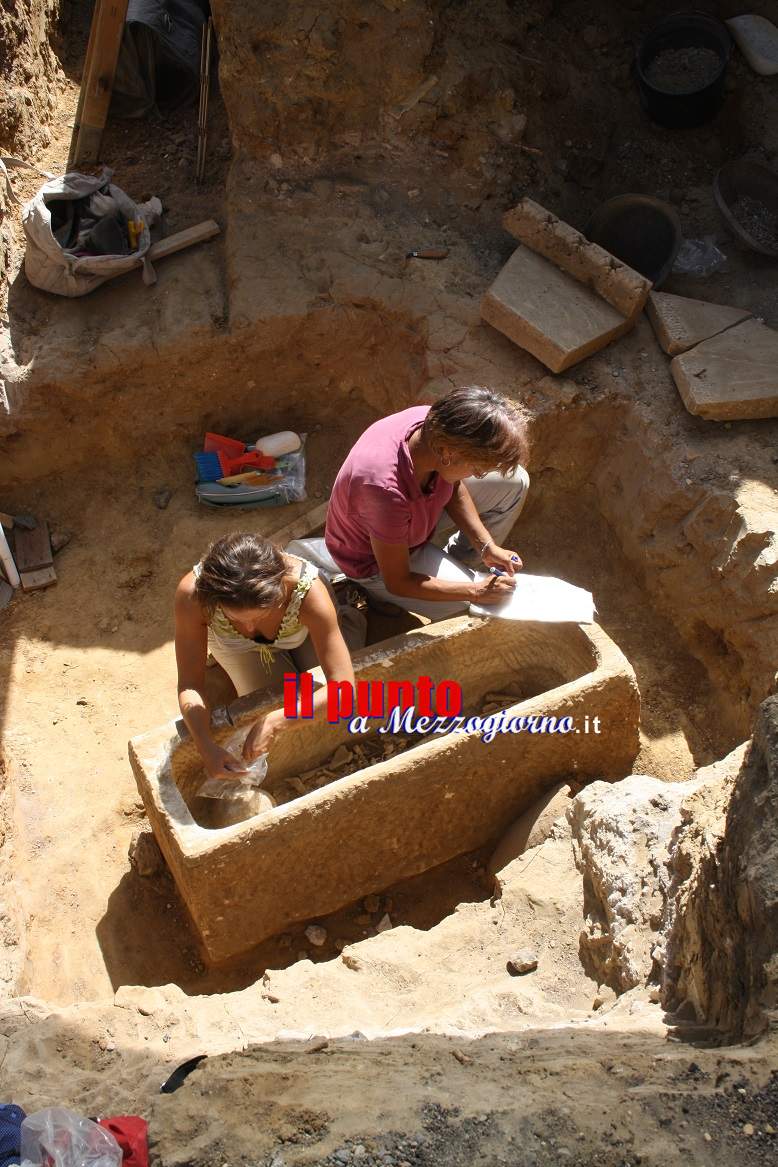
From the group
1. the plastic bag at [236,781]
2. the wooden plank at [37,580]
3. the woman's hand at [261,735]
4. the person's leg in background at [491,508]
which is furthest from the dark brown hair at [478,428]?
the wooden plank at [37,580]

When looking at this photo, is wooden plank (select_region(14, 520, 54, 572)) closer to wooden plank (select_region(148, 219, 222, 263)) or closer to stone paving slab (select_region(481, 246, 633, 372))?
wooden plank (select_region(148, 219, 222, 263))

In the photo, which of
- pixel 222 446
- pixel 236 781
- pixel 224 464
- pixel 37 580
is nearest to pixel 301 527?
pixel 224 464

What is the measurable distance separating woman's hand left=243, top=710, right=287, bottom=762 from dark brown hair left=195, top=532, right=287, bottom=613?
485 mm

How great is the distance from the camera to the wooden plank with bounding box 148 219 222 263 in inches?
208

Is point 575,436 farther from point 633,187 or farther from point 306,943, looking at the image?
point 306,943

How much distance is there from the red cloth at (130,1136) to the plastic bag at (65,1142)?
0.7 inches

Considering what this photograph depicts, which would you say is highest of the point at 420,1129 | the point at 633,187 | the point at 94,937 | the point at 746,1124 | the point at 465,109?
the point at 465,109

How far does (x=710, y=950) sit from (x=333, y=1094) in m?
1.06

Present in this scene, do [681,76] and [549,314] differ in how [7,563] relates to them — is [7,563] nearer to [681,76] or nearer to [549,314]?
[549,314]

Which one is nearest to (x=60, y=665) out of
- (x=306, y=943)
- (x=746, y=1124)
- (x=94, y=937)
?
(x=94, y=937)

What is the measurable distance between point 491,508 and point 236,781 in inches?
66.8

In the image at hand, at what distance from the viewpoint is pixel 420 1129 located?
2199mm

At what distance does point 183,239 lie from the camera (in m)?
5.34

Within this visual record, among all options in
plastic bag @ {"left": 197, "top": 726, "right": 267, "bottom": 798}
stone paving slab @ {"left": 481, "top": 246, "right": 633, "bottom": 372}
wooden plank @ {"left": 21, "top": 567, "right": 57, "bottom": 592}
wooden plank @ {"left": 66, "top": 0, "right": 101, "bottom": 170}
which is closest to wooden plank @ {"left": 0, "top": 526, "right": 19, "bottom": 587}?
wooden plank @ {"left": 21, "top": 567, "right": 57, "bottom": 592}
